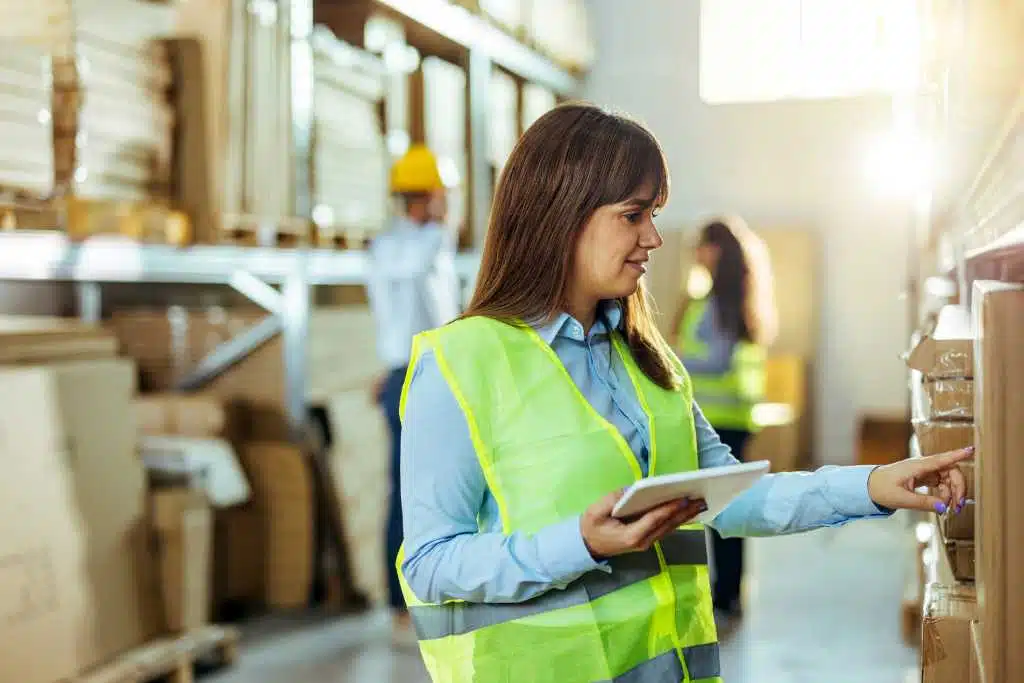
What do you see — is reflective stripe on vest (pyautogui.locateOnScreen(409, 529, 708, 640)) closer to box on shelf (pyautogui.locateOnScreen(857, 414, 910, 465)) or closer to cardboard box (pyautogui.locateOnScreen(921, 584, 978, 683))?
cardboard box (pyautogui.locateOnScreen(921, 584, 978, 683))

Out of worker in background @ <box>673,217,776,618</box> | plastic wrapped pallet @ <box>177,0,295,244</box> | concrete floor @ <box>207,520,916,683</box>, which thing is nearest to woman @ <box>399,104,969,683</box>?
concrete floor @ <box>207,520,916,683</box>

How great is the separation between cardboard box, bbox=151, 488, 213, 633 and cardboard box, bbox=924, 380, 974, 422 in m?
3.36

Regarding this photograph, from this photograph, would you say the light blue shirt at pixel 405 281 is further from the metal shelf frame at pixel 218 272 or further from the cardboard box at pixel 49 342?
the cardboard box at pixel 49 342

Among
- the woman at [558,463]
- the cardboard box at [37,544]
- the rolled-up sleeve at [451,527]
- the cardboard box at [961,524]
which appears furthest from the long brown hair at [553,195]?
the cardboard box at [37,544]

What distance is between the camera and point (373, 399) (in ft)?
20.3

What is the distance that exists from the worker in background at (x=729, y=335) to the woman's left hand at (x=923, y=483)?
3.86 meters

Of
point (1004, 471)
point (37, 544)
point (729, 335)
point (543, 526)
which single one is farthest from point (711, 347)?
point (1004, 471)

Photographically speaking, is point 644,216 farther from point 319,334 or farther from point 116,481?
point 319,334

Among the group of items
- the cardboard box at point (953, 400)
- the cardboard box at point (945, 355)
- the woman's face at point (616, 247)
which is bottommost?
the cardboard box at point (953, 400)

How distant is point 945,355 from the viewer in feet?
5.56

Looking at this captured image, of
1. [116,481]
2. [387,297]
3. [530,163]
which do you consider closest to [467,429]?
[530,163]

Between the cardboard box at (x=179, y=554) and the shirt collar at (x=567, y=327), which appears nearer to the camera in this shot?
the shirt collar at (x=567, y=327)

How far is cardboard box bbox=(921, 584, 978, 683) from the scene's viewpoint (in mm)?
1529

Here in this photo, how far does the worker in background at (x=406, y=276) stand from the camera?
542 cm
